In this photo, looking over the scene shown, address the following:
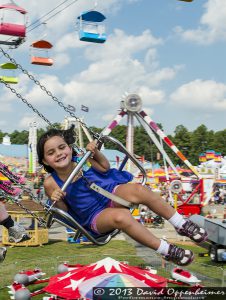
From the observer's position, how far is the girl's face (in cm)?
406

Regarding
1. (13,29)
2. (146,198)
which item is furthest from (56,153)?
(13,29)

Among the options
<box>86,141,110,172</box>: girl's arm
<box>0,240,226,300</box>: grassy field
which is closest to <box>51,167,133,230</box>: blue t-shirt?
<box>86,141,110,172</box>: girl's arm

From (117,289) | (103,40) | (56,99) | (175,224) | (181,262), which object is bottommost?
(117,289)

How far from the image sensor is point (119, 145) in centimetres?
416

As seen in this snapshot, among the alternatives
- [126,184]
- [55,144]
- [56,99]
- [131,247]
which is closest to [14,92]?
[56,99]

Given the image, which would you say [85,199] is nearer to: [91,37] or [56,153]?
[56,153]

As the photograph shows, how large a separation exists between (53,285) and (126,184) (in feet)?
8.28

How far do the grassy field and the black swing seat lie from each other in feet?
9.70

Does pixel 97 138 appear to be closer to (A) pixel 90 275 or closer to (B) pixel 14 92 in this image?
(B) pixel 14 92

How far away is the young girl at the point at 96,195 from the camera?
A: 387 centimetres

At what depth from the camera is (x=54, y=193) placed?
378cm

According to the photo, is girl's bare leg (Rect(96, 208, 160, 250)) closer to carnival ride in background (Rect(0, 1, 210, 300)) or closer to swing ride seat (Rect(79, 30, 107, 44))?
carnival ride in background (Rect(0, 1, 210, 300))

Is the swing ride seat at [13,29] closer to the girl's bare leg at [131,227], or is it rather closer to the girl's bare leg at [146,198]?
the girl's bare leg at [146,198]

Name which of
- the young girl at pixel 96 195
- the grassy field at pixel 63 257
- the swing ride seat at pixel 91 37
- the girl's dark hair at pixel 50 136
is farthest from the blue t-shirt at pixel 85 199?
the swing ride seat at pixel 91 37
